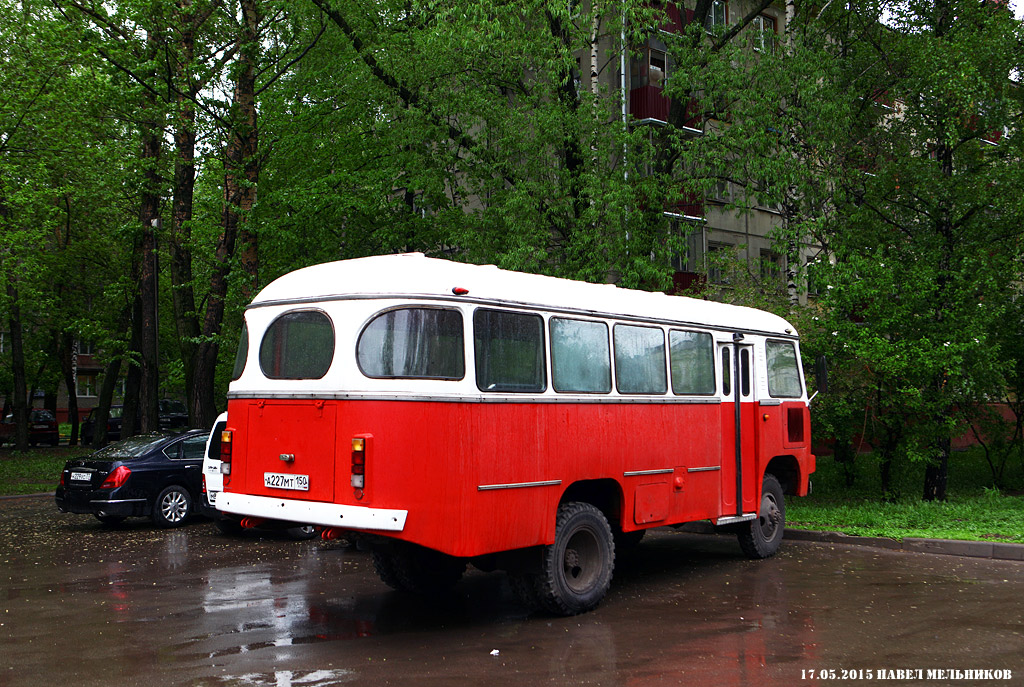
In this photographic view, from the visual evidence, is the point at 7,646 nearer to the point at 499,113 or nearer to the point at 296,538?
the point at 296,538

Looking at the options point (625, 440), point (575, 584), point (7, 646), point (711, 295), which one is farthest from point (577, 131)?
point (7, 646)

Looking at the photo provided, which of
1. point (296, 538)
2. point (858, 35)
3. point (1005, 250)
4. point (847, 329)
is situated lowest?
point (296, 538)

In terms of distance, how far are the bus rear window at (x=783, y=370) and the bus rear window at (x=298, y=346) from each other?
6.42m

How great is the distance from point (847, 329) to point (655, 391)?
733 centimetres

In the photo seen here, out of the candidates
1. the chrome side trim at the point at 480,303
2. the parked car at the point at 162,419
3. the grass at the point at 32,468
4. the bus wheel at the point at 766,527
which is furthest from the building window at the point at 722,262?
the parked car at the point at 162,419

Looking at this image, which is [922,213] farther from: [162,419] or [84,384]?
[84,384]

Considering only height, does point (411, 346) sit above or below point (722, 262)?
below

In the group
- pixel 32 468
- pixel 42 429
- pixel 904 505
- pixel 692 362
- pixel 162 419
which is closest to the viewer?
pixel 692 362

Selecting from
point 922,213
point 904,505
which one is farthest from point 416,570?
point 922,213

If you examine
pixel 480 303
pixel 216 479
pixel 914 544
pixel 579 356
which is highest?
pixel 480 303

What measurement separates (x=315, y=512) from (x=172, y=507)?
9.63 m

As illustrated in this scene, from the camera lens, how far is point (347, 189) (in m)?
22.4

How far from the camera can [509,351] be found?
27.8 ft

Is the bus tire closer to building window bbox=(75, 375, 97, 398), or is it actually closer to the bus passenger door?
the bus passenger door
